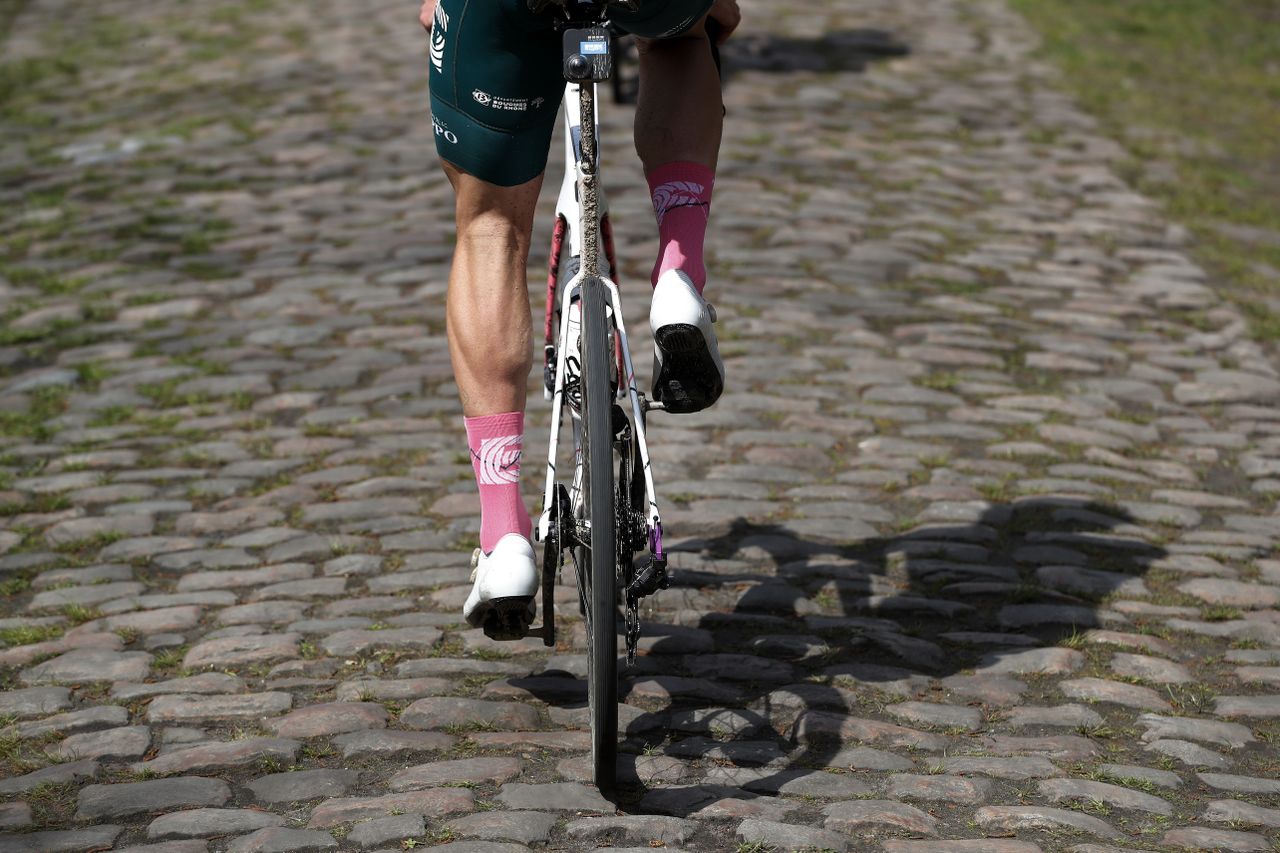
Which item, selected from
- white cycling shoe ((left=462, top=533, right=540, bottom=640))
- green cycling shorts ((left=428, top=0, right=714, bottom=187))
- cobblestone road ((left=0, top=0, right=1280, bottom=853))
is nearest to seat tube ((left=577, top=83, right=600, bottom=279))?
green cycling shorts ((left=428, top=0, right=714, bottom=187))

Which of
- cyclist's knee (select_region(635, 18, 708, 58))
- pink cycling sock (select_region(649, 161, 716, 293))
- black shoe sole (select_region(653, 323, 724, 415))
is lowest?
black shoe sole (select_region(653, 323, 724, 415))

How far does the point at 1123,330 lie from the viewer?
652 cm

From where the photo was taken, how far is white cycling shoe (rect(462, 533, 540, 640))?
320 centimetres

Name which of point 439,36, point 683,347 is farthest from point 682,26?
point 683,347

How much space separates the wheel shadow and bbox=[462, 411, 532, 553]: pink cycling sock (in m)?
0.54

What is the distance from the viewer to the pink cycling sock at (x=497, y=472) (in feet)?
11.0

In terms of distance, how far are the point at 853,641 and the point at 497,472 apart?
111 centimetres

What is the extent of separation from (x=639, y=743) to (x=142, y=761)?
1.02m

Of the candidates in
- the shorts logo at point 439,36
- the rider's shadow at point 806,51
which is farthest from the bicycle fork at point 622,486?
the rider's shadow at point 806,51

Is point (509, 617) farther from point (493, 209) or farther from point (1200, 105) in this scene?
point (1200, 105)

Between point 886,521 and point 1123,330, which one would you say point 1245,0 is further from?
point 886,521

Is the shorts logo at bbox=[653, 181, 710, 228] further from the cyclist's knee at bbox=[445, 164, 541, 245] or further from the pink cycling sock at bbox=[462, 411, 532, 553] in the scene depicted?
the pink cycling sock at bbox=[462, 411, 532, 553]

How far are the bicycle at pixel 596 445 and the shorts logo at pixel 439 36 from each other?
0.30m

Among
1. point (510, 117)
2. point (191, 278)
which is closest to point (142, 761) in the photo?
point (510, 117)
